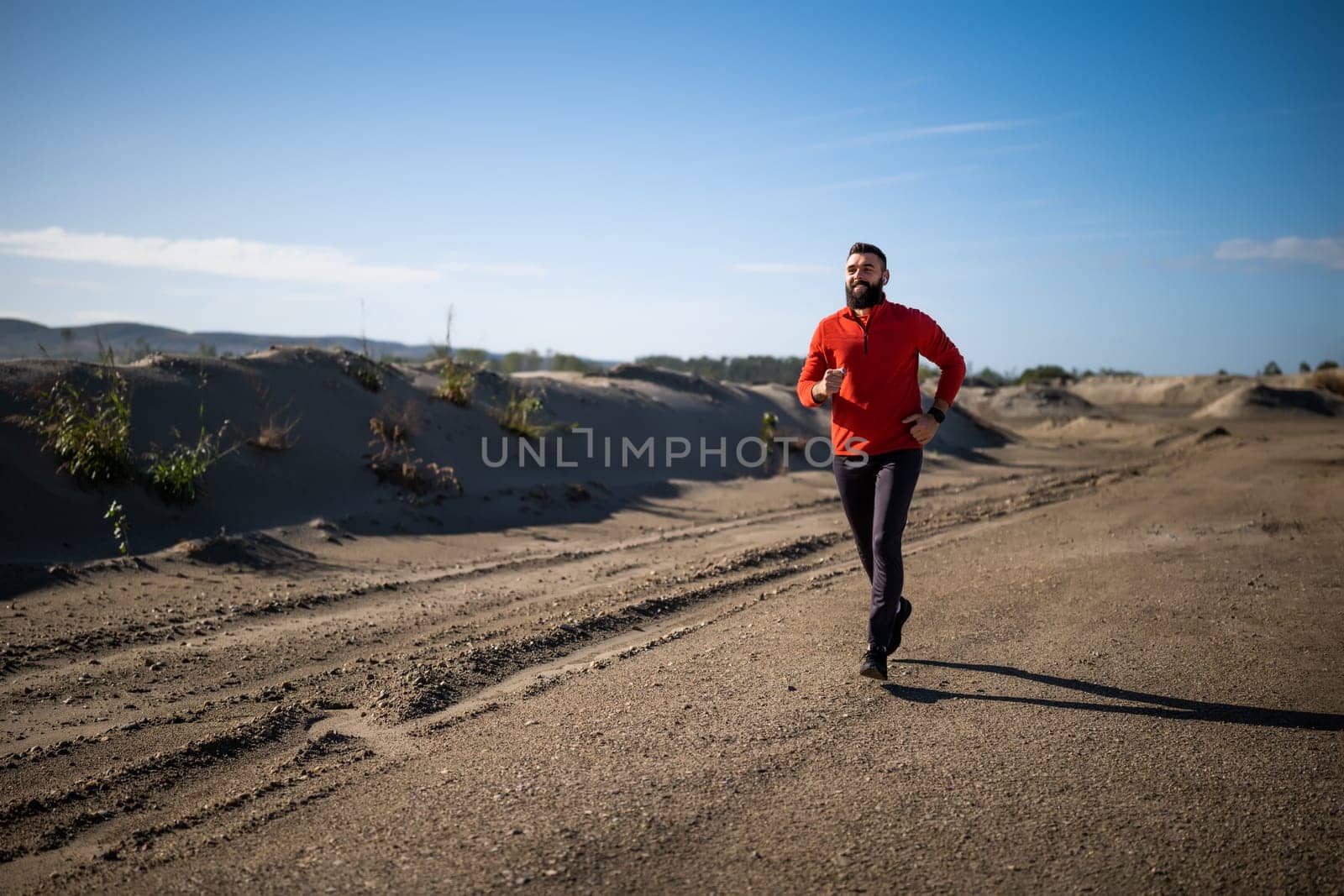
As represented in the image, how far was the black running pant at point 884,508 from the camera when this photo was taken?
15.2 feet

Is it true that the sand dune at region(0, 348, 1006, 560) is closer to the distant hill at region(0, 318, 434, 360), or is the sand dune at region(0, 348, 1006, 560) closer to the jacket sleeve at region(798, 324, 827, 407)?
the distant hill at region(0, 318, 434, 360)

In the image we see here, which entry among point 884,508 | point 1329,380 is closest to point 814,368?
point 884,508

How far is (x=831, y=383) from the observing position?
15.4 ft

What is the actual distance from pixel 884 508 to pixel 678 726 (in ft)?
4.98

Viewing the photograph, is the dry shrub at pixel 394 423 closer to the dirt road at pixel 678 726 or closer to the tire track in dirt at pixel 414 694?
the dirt road at pixel 678 726

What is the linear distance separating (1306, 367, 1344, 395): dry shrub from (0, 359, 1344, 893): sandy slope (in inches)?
1620

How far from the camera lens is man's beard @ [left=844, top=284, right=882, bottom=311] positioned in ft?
15.8

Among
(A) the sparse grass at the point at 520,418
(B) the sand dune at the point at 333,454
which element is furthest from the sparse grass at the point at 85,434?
(A) the sparse grass at the point at 520,418

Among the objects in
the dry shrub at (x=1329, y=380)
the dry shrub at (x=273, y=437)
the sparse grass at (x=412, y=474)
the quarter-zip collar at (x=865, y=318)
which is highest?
the dry shrub at (x=1329, y=380)

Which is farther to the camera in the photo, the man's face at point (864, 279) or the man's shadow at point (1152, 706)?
the man's face at point (864, 279)

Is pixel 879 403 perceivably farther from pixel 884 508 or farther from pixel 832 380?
pixel 884 508

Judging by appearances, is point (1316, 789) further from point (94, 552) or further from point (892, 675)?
point (94, 552)

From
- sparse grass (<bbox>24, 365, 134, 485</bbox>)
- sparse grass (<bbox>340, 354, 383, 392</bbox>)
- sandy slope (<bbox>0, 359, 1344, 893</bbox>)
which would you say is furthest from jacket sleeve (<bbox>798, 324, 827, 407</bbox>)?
sparse grass (<bbox>340, 354, 383, 392</bbox>)

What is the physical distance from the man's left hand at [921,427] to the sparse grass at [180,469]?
A: 8.01 meters
